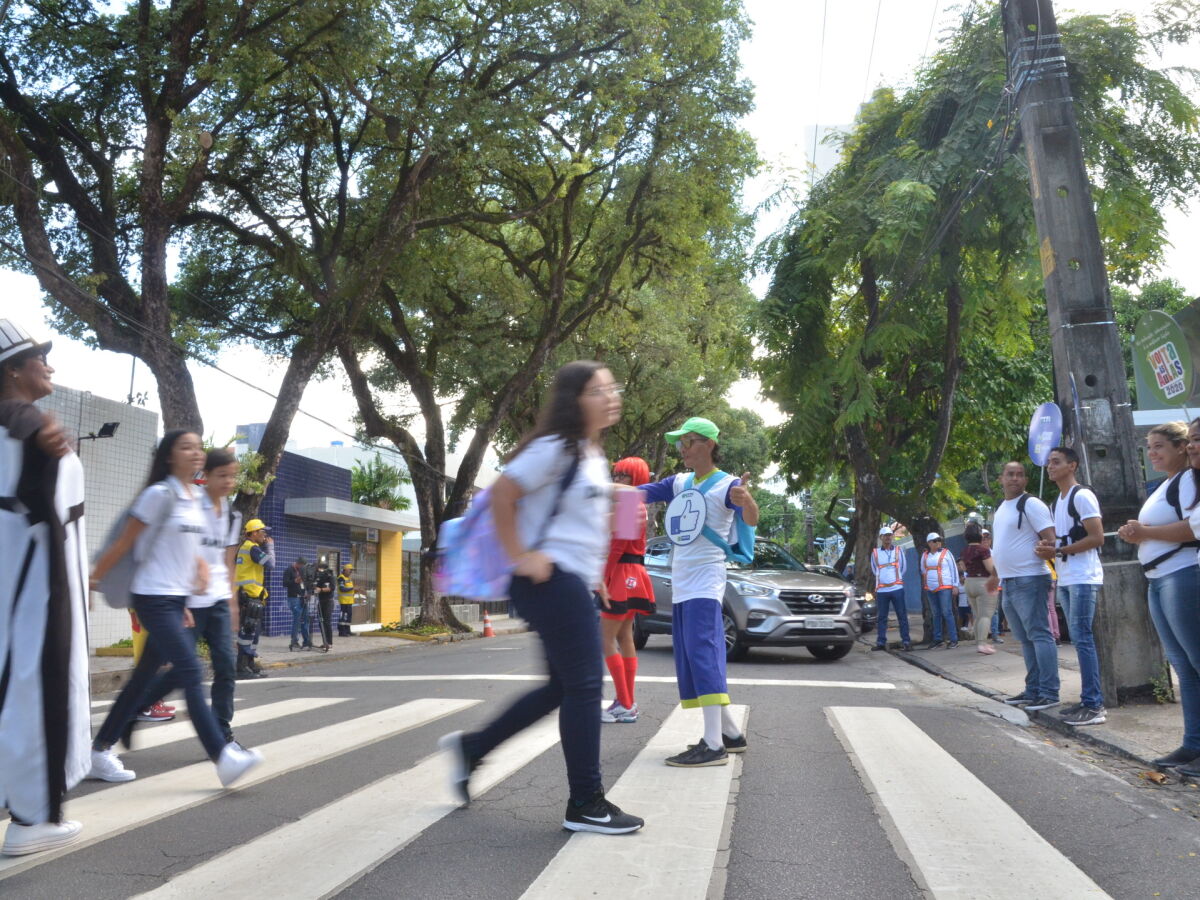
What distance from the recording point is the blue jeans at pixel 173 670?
4.62 m

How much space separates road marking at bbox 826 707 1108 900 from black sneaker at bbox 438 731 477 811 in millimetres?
1668

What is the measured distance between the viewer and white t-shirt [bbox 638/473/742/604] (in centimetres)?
528

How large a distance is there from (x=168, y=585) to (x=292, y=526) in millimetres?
22998

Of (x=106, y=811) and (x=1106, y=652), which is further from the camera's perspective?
(x=1106, y=652)

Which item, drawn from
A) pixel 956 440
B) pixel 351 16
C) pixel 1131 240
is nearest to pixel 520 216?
pixel 351 16

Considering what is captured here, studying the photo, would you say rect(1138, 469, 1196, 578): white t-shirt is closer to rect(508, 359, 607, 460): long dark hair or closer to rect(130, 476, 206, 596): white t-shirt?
rect(508, 359, 607, 460): long dark hair

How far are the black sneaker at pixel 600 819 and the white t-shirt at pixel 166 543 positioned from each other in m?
2.33

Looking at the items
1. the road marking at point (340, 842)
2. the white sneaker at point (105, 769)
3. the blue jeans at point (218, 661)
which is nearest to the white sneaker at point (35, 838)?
the road marking at point (340, 842)

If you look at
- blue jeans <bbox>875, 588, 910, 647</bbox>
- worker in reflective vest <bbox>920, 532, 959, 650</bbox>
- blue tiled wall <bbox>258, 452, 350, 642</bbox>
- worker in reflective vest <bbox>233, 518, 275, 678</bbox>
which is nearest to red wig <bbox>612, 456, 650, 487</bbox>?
worker in reflective vest <bbox>233, 518, 275, 678</bbox>

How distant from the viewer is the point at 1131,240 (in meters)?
11.7

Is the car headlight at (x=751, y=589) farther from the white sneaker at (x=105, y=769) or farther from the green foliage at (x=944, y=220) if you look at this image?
the white sneaker at (x=105, y=769)

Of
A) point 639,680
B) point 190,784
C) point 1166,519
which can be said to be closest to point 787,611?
point 639,680

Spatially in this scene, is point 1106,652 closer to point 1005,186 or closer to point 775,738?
point 775,738

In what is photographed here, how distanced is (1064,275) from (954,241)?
20.0 feet
